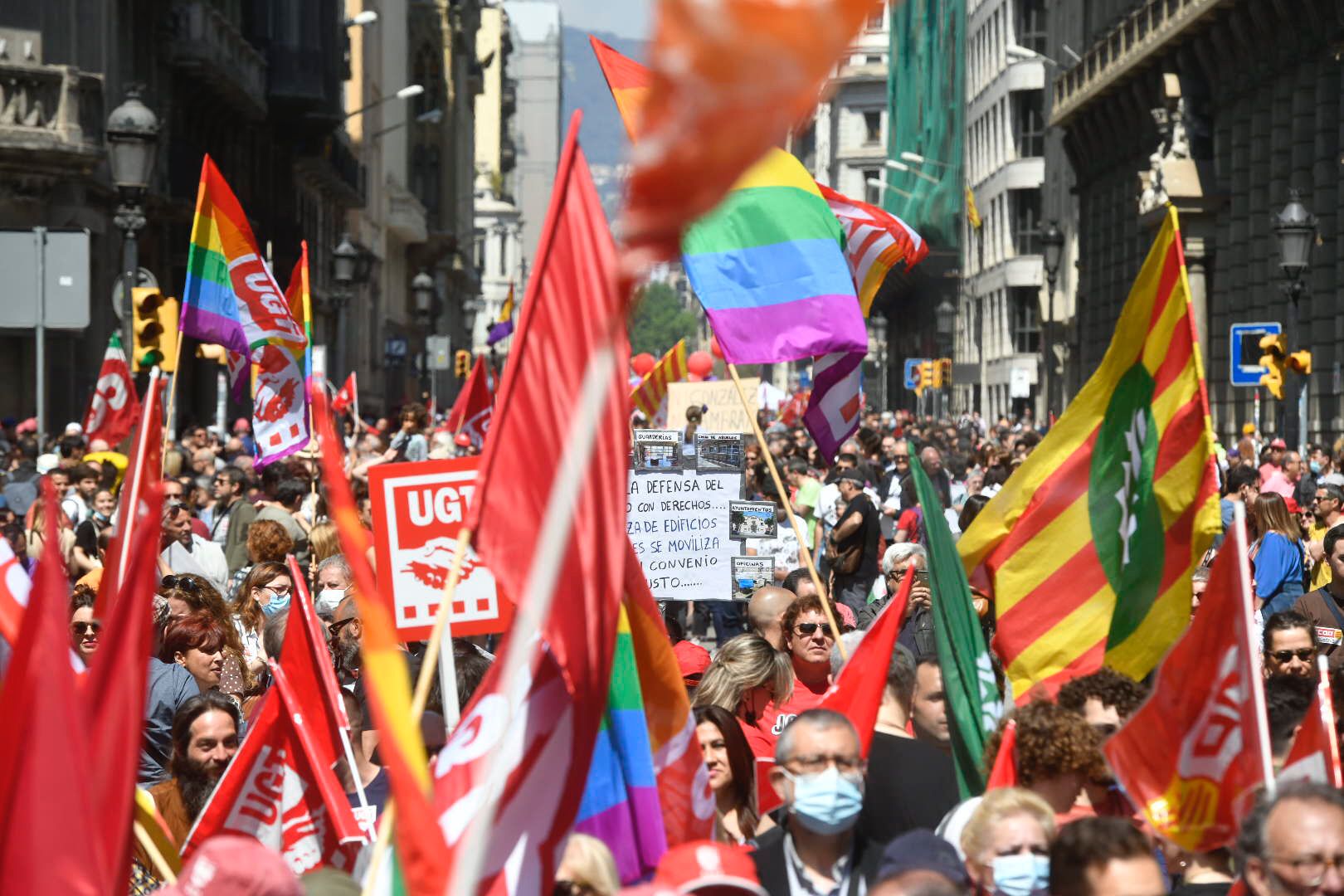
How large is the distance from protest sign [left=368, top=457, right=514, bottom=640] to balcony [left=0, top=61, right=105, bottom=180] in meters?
19.8

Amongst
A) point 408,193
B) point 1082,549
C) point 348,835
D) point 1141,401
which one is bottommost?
point 348,835

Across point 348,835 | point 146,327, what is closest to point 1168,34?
point 146,327

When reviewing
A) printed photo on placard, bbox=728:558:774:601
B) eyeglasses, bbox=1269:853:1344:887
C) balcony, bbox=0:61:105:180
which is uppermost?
balcony, bbox=0:61:105:180

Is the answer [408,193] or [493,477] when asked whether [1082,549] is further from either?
[408,193]

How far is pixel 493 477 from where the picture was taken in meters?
4.83

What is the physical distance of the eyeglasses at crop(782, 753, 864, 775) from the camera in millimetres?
5570

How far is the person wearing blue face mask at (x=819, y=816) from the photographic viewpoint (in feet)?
18.3

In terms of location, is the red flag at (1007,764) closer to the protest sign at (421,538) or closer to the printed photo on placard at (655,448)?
the protest sign at (421,538)

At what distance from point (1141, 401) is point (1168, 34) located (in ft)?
126

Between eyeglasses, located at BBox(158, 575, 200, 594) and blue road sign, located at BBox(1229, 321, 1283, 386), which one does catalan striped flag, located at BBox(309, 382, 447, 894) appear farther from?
blue road sign, located at BBox(1229, 321, 1283, 386)

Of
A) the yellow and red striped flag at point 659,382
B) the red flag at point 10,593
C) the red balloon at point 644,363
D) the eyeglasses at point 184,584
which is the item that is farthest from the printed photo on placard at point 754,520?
the red balloon at point 644,363

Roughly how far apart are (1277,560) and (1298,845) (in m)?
7.22

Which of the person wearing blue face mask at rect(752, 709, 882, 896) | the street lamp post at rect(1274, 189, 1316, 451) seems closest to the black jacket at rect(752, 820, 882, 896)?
the person wearing blue face mask at rect(752, 709, 882, 896)

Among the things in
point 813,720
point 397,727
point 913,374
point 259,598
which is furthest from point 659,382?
point 913,374
